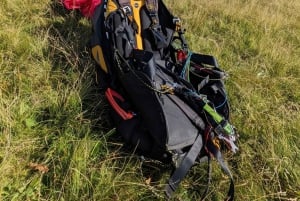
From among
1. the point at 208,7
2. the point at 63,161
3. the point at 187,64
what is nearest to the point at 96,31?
the point at 187,64

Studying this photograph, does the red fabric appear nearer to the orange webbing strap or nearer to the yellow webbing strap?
the yellow webbing strap

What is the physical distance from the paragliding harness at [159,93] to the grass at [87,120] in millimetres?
190

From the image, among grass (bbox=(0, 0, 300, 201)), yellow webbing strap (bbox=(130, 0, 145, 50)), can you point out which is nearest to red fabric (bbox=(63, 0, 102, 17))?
grass (bbox=(0, 0, 300, 201))

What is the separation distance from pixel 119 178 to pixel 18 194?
Answer: 65 centimetres

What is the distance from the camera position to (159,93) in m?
2.82

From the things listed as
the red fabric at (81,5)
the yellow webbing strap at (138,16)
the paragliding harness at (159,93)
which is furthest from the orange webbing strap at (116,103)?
the red fabric at (81,5)

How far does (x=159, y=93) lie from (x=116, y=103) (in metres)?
0.39

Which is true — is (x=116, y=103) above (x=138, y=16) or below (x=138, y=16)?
below

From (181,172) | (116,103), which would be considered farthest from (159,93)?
(181,172)

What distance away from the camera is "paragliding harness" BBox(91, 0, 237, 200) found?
268cm

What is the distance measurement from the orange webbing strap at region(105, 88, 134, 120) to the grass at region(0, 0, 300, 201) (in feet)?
0.65

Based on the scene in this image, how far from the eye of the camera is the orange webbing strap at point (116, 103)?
2.89 meters

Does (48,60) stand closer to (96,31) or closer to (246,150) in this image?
(96,31)

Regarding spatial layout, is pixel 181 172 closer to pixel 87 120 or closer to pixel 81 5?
pixel 87 120
